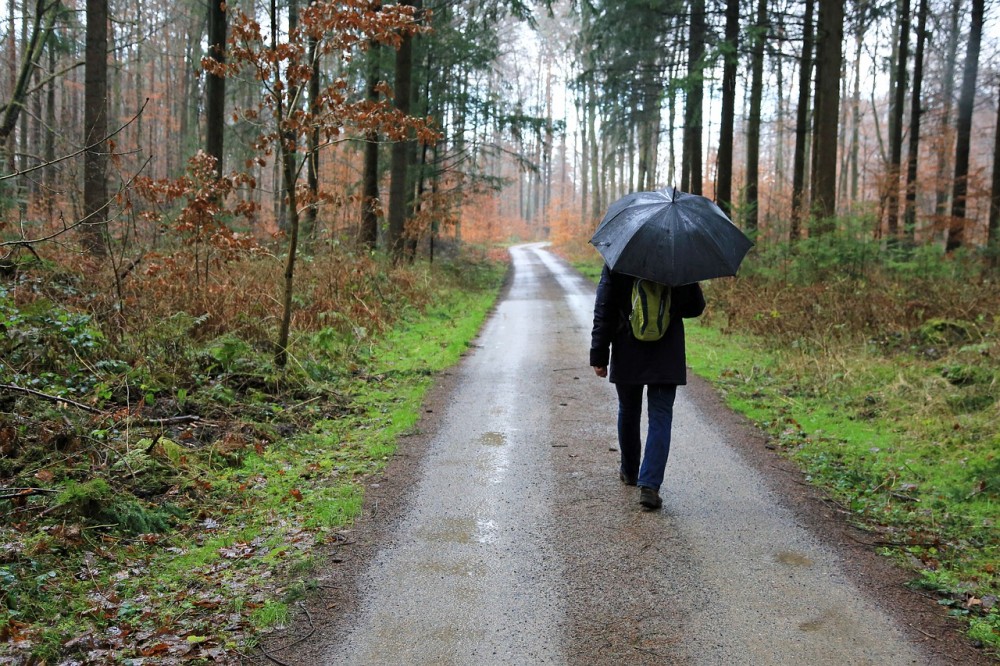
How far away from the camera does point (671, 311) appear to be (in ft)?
15.5

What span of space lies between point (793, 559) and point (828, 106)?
12292mm

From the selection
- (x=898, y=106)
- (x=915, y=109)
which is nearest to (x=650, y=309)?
(x=915, y=109)

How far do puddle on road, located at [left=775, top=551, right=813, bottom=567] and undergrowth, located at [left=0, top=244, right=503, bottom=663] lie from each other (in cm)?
267

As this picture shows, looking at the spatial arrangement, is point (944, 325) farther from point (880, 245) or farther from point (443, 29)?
point (443, 29)

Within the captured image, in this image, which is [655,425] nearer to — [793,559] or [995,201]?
[793,559]

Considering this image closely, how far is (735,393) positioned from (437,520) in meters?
4.82

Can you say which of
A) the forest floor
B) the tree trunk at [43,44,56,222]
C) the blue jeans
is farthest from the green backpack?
the tree trunk at [43,44,56,222]

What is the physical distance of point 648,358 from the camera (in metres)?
4.76

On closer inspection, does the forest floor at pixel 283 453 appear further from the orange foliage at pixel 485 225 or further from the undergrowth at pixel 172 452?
the orange foliage at pixel 485 225

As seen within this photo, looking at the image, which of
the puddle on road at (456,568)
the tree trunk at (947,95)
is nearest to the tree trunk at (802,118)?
the tree trunk at (947,95)

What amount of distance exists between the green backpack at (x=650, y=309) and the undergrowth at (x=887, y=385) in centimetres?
183

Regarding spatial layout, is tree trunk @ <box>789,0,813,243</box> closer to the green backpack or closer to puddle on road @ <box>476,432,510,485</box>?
puddle on road @ <box>476,432,510,485</box>

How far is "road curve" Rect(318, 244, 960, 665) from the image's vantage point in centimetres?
313

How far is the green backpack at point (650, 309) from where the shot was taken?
15.2 ft
